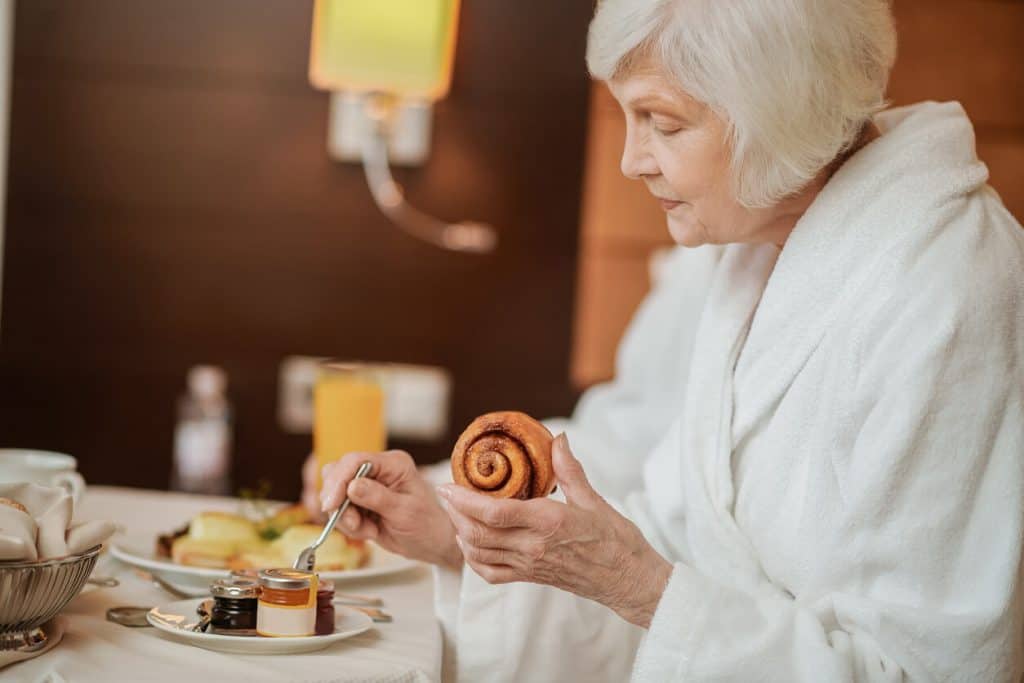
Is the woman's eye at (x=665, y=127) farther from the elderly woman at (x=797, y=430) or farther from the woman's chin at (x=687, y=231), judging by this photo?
the woman's chin at (x=687, y=231)

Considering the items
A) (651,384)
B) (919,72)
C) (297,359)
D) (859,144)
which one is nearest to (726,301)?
(859,144)

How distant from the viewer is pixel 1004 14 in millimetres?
3273

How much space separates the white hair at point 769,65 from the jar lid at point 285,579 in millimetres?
649

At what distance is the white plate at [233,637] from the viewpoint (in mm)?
1077

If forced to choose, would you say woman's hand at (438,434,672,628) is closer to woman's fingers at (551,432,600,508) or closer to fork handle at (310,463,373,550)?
woman's fingers at (551,432,600,508)

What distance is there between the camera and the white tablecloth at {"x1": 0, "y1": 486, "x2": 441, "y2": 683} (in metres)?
1.01

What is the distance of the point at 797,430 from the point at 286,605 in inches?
23.7

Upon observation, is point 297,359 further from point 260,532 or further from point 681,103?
point 681,103

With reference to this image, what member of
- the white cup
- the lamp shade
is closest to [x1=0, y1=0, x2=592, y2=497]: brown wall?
the lamp shade

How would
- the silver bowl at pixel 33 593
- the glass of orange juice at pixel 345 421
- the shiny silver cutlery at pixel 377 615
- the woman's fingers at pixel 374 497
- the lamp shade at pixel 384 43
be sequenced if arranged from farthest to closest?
the lamp shade at pixel 384 43, the glass of orange juice at pixel 345 421, the woman's fingers at pixel 374 497, the shiny silver cutlery at pixel 377 615, the silver bowl at pixel 33 593

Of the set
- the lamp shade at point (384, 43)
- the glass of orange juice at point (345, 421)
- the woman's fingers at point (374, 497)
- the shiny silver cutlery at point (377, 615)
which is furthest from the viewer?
the lamp shade at point (384, 43)

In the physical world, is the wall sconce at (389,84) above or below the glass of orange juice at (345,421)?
above

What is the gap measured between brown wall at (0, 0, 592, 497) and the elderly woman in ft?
5.38

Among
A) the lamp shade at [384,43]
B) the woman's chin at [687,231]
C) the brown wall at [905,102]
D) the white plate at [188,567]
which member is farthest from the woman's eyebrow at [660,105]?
the brown wall at [905,102]
